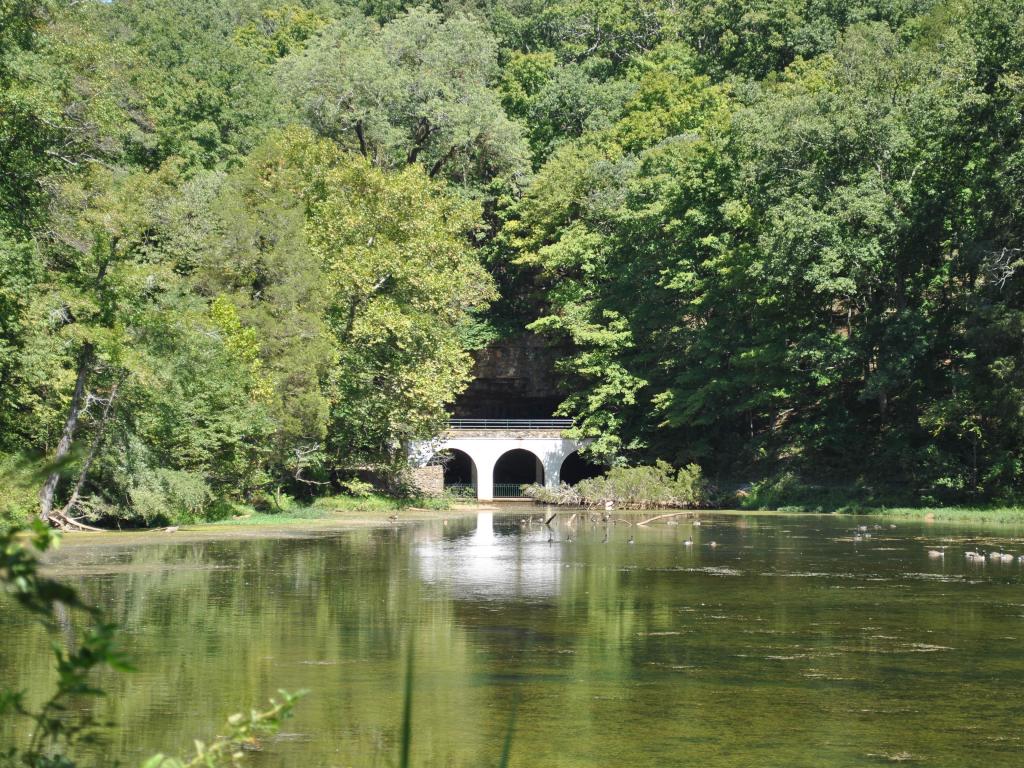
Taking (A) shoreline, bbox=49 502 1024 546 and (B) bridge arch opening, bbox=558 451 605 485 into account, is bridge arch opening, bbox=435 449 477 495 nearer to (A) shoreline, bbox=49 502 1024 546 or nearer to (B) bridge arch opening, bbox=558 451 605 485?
(B) bridge arch opening, bbox=558 451 605 485

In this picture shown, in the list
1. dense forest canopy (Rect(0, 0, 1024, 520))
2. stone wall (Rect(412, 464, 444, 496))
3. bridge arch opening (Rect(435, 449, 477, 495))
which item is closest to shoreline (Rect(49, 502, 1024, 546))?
dense forest canopy (Rect(0, 0, 1024, 520))

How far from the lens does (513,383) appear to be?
7050 centimetres

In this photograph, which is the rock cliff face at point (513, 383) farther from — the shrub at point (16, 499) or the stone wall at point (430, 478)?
the shrub at point (16, 499)

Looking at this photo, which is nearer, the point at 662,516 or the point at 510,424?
the point at 662,516

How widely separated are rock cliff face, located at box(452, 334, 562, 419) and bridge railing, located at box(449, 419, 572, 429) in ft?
9.37

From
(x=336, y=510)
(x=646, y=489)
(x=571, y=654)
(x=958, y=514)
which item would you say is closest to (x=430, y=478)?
(x=646, y=489)

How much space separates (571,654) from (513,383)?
55395 millimetres

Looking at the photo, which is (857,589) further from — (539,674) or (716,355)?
(716,355)

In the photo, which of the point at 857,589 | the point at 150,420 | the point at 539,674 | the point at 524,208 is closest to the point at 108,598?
the point at 539,674

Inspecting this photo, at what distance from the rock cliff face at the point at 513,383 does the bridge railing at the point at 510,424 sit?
286 cm

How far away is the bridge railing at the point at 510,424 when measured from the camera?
63281mm

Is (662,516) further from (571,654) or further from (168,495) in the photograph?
(571,654)

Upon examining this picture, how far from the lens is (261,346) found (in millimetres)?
42625

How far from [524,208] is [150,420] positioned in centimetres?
3393
